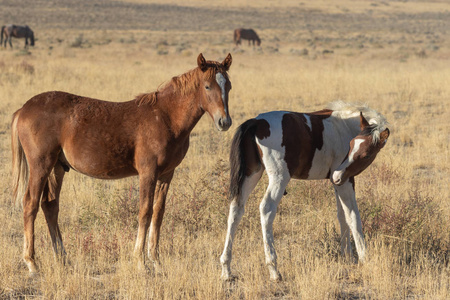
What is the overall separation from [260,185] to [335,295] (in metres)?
2.88

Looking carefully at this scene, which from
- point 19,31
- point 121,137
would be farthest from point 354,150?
point 19,31

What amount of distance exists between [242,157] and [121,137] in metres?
1.12

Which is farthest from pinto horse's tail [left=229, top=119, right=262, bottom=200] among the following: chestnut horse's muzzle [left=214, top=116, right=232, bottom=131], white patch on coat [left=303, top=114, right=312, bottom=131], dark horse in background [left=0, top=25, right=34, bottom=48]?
dark horse in background [left=0, top=25, right=34, bottom=48]

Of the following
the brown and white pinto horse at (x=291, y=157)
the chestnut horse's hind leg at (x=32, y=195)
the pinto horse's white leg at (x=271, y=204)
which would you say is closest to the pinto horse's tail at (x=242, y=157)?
the brown and white pinto horse at (x=291, y=157)

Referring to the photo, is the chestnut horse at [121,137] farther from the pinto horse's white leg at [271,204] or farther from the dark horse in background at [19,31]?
the dark horse in background at [19,31]

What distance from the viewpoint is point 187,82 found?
5.28m

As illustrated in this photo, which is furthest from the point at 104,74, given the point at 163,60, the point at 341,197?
the point at 341,197

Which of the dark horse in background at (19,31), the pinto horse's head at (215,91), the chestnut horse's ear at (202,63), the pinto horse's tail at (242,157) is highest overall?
the chestnut horse's ear at (202,63)

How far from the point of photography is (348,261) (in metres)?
5.64

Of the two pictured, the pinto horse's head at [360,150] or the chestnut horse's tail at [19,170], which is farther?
the chestnut horse's tail at [19,170]

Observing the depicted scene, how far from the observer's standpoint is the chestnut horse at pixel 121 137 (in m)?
5.13

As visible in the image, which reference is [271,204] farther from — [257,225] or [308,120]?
[257,225]

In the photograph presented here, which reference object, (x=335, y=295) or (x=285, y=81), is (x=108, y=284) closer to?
(x=335, y=295)

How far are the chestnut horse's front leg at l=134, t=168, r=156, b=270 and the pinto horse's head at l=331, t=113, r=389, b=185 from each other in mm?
1631
